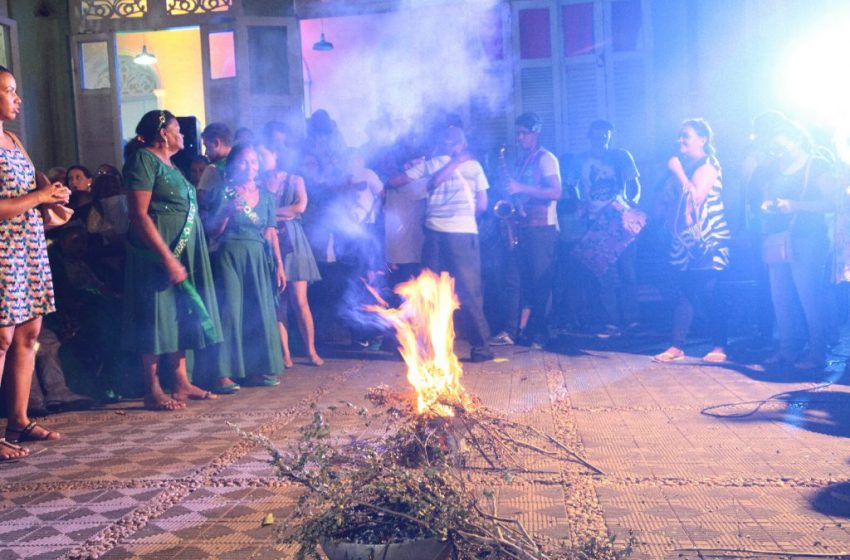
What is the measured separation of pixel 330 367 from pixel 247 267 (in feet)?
4.94

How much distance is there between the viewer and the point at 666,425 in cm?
534

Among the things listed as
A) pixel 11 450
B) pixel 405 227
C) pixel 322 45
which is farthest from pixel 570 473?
pixel 322 45

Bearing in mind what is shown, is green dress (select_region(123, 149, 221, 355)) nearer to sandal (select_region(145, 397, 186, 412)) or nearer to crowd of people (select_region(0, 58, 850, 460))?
crowd of people (select_region(0, 58, 850, 460))

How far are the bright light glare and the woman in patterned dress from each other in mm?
8055

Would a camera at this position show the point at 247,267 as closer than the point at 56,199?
No

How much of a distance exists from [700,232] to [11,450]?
5.95m

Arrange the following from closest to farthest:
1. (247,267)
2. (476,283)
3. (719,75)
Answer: (247,267) → (476,283) → (719,75)

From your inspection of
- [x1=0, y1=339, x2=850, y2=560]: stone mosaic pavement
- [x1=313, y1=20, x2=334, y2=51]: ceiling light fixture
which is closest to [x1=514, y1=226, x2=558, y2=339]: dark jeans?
[x1=0, y1=339, x2=850, y2=560]: stone mosaic pavement

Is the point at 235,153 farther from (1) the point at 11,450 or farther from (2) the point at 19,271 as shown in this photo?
(1) the point at 11,450

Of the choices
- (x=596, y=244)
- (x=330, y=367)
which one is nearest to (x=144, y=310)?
(x=330, y=367)

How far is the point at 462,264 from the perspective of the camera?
812cm

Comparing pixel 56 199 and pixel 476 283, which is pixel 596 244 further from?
pixel 56 199

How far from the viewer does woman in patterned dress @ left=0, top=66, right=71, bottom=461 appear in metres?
→ 5.12

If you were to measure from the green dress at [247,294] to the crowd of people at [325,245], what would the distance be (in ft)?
0.06
